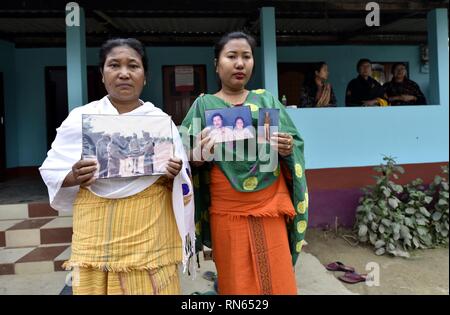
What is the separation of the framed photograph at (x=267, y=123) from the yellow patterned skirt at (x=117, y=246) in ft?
1.75

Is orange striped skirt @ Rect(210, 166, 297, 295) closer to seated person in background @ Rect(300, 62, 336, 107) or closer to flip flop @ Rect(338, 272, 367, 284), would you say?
flip flop @ Rect(338, 272, 367, 284)

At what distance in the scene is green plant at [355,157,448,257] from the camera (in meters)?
4.18

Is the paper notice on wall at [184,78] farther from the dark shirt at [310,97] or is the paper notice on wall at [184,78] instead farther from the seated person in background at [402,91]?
the seated person in background at [402,91]

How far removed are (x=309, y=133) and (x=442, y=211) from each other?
185 cm

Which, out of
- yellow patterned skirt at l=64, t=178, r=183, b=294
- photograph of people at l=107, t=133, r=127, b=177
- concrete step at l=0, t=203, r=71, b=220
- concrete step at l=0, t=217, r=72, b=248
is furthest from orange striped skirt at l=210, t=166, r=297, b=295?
concrete step at l=0, t=203, r=71, b=220

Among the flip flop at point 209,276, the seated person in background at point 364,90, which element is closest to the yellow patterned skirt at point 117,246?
the flip flop at point 209,276

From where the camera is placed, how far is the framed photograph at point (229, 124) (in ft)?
5.25

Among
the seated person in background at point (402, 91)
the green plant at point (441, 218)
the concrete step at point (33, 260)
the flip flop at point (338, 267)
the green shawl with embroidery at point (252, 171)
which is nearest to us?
the green shawl with embroidery at point (252, 171)

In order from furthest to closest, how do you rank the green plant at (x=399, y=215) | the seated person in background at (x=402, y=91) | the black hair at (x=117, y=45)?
the seated person in background at (x=402, y=91) → the green plant at (x=399, y=215) → the black hair at (x=117, y=45)

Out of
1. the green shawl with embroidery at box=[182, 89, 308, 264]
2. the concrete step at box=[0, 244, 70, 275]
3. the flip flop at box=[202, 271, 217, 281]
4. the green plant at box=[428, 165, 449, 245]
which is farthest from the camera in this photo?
the green plant at box=[428, 165, 449, 245]

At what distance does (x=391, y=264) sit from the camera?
155 inches

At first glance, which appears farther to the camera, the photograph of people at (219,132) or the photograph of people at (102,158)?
the photograph of people at (219,132)

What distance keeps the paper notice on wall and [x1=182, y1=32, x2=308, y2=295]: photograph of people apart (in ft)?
17.1

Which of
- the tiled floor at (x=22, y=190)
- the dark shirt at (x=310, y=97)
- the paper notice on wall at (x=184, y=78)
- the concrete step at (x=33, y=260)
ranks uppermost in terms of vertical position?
the paper notice on wall at (x=184, y=78)
